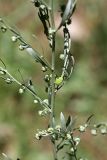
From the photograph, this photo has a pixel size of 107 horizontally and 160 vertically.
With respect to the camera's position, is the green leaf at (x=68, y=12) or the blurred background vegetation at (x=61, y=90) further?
the blurred background vegetation at (x=61, y=90)

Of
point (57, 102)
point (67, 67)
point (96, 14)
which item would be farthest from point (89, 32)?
point (67, 67)

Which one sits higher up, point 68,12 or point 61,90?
point 61,90

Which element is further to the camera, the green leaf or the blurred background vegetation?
the blurred background vegetation

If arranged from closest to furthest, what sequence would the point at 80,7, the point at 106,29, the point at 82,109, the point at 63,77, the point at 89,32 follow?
1. the point at 63,77
2. the point at 82,109
3. the point at 106,29
4. the point at 89,32
5. the point at 80,7

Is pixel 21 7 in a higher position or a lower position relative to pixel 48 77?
higher

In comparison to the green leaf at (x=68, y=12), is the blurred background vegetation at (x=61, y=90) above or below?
above

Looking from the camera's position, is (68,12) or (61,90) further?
(61,90)

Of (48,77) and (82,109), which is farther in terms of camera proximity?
(82,109)

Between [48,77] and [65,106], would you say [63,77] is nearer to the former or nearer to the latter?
[48,77]
